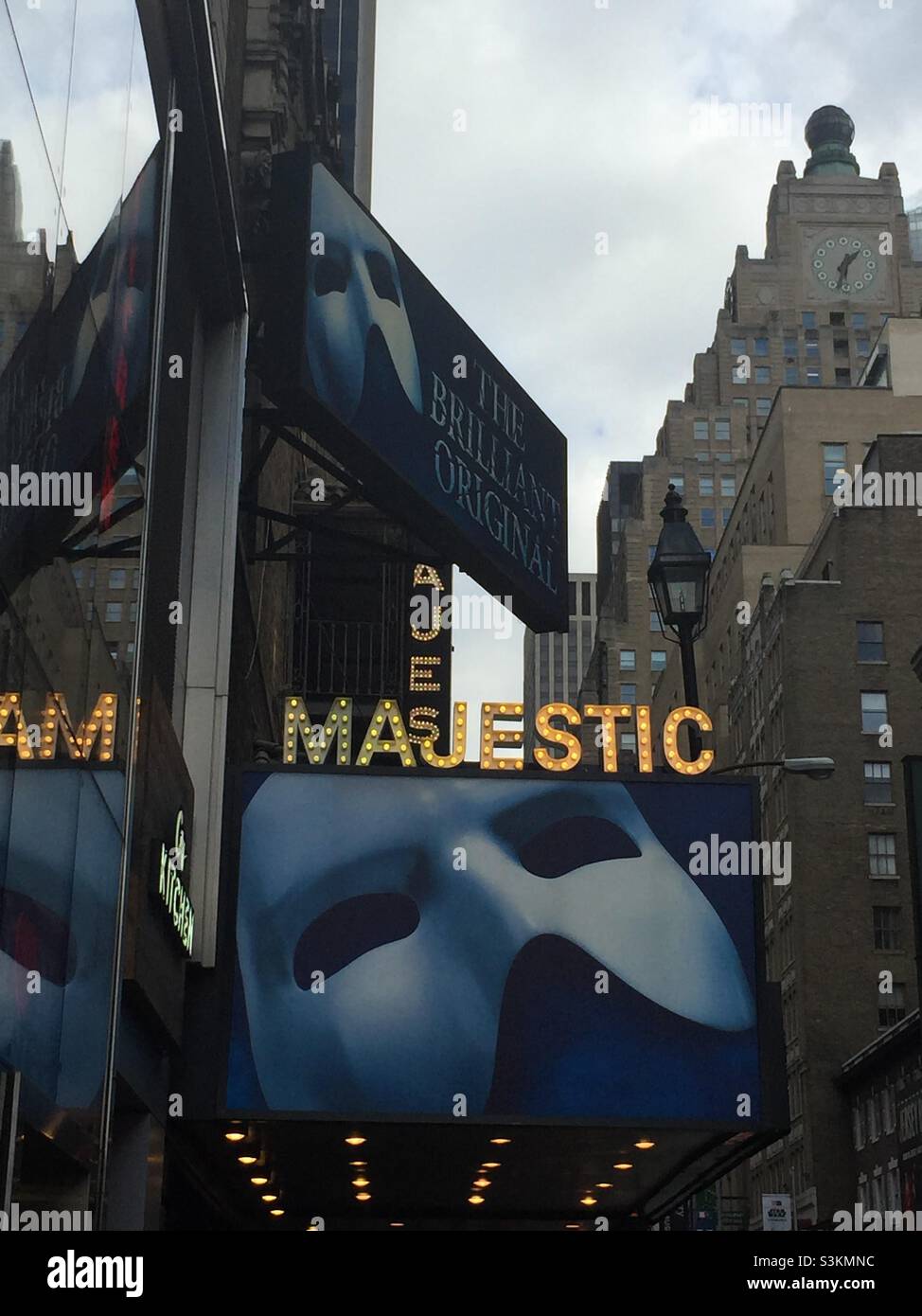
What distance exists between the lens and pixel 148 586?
18.2 meters

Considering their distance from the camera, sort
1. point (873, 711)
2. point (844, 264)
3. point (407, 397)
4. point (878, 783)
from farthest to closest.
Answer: point (844, 264), point (873, 711), point (878, 783), point (407, 397)

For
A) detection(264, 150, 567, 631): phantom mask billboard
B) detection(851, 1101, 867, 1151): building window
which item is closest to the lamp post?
detection(264, 150, 567, 631): phantom mask billboard

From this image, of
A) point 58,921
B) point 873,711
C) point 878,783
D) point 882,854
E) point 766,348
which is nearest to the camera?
point 58,921

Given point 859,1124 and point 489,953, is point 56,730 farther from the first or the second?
point 859,1124

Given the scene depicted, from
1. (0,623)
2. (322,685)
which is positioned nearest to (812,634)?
(322,685)

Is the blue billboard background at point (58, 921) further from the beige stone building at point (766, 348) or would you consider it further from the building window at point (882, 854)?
the beige stone building at point (766, 348)

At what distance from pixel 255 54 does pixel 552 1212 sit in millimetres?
19180

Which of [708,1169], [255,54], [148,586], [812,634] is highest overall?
[812,634]

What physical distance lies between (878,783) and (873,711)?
3.99 meters

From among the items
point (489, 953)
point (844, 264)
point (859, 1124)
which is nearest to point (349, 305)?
point (489, 953)

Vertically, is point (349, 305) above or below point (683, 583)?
above

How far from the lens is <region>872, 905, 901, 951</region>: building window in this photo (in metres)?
97.0

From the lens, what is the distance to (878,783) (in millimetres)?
101188

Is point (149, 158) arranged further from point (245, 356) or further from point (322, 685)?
point (322, 685)
